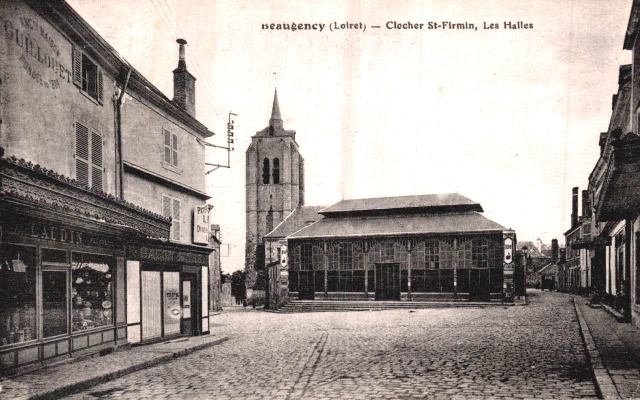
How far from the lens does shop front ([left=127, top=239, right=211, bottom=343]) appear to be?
525 inches

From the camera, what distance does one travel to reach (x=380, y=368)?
31.8 feet

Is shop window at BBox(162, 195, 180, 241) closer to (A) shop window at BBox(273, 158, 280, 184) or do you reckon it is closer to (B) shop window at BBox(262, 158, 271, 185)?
(A) shop window at BBox(273, 158, 280, 184)

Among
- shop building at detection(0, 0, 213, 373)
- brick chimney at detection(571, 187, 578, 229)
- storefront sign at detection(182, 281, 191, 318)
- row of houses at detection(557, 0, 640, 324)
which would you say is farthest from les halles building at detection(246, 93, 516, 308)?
brick chimney at detection(571, 187, 578, 229)

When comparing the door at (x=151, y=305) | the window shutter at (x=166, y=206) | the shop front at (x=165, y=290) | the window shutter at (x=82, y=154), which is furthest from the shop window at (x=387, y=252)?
the window shutter at (x=82, y=154)

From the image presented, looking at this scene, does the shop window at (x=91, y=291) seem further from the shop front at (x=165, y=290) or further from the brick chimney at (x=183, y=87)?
the brick chimney at (x=183, y=87)

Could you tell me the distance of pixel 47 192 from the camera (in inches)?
364

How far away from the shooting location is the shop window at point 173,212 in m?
16.2

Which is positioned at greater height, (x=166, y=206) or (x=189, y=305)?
(x=166, y=206)

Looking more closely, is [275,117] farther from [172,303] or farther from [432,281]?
[172,303]

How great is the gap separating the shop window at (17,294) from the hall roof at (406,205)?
28698mm

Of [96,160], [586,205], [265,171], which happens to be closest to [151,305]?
[96,160]

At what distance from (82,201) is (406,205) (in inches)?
1109

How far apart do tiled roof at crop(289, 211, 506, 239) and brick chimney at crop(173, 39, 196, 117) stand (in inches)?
688

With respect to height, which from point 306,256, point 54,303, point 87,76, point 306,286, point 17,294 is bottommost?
point 306,286
